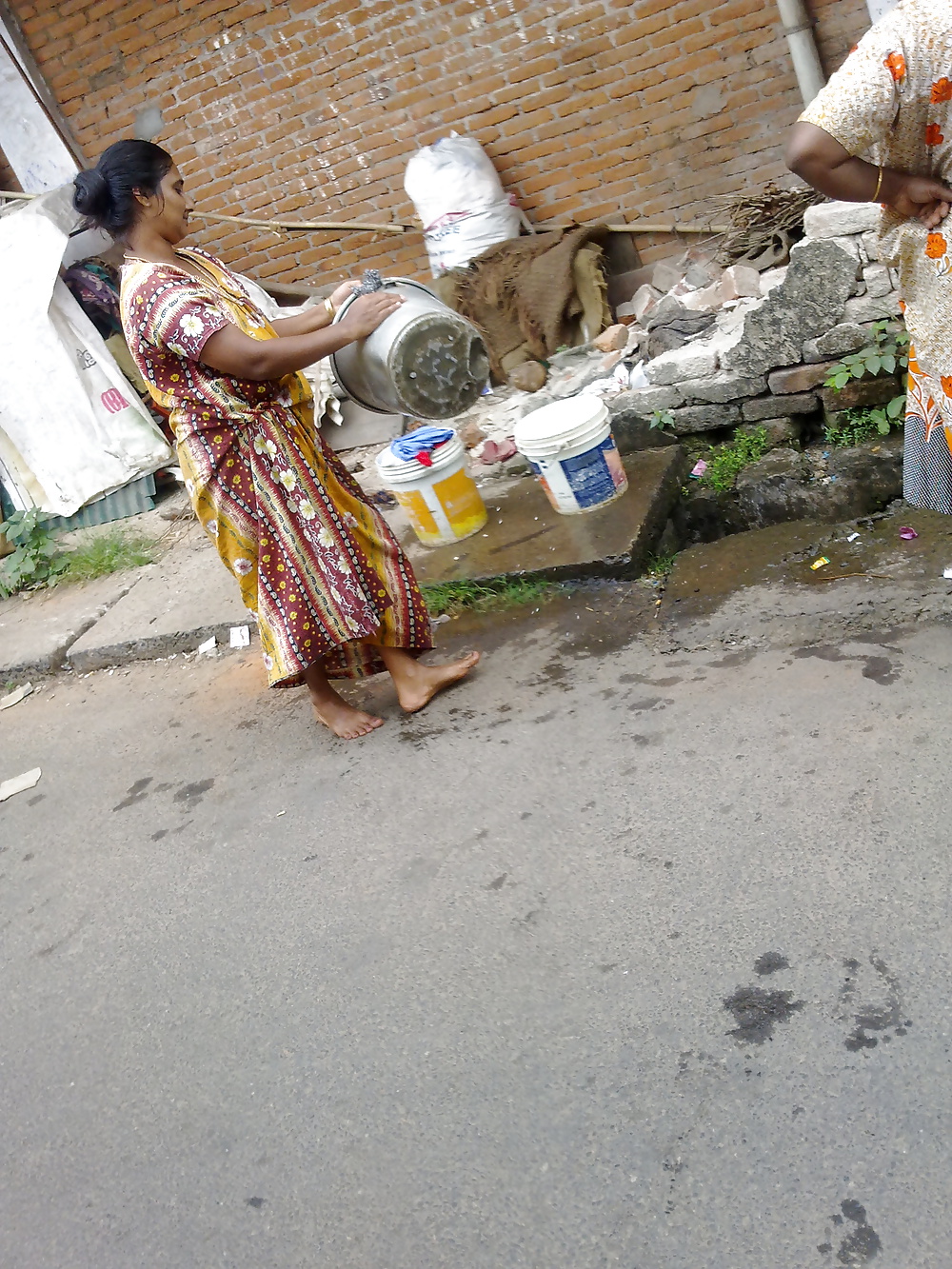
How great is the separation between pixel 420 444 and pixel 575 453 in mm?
623

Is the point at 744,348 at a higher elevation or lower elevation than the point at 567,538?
higher

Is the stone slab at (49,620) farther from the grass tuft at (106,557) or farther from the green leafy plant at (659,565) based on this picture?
the green leafy plant at (659,565)

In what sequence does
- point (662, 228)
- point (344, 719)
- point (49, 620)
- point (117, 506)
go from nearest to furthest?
1. point (344, 719)
2. point (49, 620)
3. point (662, 228)
4. point (117, 506)

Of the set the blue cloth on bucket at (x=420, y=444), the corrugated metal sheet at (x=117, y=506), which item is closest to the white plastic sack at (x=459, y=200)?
the blue cloth on bucket at (x=420, y=444)

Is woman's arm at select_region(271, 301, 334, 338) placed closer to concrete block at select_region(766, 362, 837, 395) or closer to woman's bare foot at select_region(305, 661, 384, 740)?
woman's bare foot at select_region(305, 661, 384, 740)

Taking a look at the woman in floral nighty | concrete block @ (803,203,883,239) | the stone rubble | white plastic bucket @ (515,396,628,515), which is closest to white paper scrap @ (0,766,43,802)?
the woman in floral nighty

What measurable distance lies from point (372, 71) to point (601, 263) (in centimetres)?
165

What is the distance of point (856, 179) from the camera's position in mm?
2482

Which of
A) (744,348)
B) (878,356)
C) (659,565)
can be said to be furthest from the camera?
(744,348)

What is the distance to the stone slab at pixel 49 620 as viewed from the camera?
515cm

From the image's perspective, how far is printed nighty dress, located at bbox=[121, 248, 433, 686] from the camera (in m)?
3.07

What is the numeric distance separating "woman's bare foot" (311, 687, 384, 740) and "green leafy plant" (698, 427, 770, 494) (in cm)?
176

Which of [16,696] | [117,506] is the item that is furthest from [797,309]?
[117,506]

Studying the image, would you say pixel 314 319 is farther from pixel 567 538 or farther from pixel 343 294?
pixel 567 538
